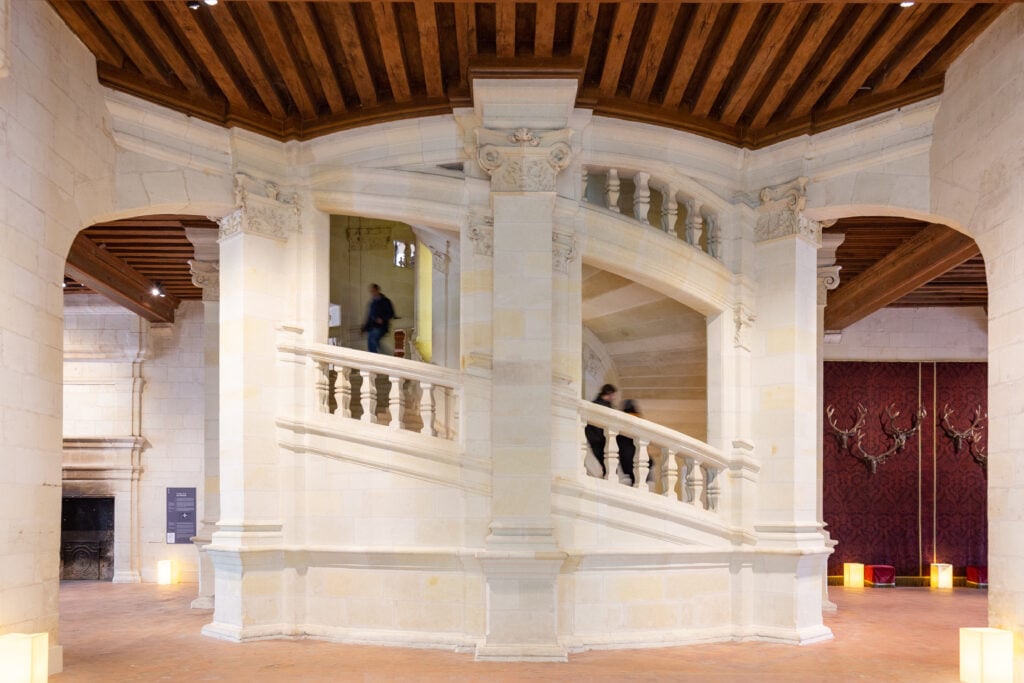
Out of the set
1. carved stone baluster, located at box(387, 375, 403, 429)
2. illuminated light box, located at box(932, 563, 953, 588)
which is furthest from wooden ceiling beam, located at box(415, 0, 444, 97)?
illuminated light box, located at box(932, 563, 953, 588)

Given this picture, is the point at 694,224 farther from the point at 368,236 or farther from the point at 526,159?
the point at 368,236

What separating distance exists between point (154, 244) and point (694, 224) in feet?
23.0

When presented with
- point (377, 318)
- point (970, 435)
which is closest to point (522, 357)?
point (377, 318)

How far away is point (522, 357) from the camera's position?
792cm

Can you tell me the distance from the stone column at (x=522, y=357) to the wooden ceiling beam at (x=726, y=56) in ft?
3.75

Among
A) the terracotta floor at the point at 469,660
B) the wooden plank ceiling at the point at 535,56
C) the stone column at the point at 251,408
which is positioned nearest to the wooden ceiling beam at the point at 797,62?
the wooden plank ceiling at the point at 535,56

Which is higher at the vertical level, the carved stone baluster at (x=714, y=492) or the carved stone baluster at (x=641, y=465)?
the carved stone baluster at (x=641, y=465)

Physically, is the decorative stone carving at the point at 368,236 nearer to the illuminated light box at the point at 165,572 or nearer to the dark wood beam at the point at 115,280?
the dark wood beam at the point at 115,280

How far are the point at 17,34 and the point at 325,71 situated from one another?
7.37ft

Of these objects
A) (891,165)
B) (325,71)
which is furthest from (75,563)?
(891,165)

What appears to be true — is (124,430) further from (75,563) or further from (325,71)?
(325,71)

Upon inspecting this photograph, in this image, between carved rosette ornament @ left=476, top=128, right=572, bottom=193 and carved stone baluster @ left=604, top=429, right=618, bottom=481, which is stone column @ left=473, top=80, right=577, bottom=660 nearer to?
carved rosette ornament @ left=476, top=128, right=572, bottom=193

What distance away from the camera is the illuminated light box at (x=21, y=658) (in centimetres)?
588

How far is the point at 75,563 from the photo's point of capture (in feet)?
52.3
